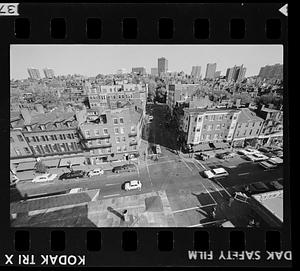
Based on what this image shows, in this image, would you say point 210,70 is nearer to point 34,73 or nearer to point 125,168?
point 125,168

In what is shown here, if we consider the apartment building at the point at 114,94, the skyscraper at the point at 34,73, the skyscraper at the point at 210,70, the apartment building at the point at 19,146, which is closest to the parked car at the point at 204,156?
the skyscraper at the point at 210,70

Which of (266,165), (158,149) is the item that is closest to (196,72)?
(158,149)

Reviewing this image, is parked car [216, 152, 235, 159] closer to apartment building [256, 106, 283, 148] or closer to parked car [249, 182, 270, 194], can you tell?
apartment building [256, 106, 283, 148]

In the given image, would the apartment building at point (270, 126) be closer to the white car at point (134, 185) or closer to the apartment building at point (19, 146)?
the white car at point (134, 185)

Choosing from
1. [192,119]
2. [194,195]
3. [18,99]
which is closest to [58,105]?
[18,99]

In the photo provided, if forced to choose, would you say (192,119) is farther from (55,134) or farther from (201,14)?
(55,134)


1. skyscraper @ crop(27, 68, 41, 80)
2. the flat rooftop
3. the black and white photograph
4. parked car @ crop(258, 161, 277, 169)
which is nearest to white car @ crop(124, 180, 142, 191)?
the black and white photograph
